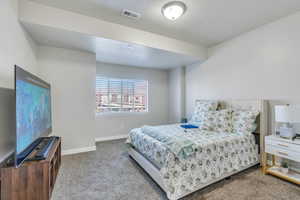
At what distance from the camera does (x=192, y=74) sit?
4195 millimetres

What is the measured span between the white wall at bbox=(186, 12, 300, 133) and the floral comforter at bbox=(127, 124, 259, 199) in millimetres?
981

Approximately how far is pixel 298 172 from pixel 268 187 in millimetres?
733

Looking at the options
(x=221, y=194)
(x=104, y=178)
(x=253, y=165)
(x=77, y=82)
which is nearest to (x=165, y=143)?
(x=221, y=194)

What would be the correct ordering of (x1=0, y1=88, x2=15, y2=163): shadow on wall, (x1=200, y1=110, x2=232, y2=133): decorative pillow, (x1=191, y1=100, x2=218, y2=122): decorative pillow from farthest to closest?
1. (x1=191, y1=100, x2=218, y2=122): decorative pillow
2. (x1=200, y1=110, x2=232, y2=133): decorative pillow
3. (x1=0, y1=88, x2=15, y2=163): shadow on wall

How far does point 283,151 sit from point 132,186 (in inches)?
90.4

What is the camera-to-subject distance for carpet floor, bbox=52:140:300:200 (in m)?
1.71

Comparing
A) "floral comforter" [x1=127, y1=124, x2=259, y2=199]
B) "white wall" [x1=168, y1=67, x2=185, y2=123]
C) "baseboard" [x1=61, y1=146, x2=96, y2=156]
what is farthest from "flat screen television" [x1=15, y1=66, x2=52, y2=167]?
"white wall" [x1=168, y1=67, x2=185, y2=123]

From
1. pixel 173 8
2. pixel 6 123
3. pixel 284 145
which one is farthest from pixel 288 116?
pixel 6 123

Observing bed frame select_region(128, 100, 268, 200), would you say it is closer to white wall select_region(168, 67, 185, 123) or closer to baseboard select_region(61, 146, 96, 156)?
baseboard select_region(61, 146, 96, 156)

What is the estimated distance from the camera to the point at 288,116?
1.97 metres

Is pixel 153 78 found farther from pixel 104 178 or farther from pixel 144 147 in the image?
pixel 104 178

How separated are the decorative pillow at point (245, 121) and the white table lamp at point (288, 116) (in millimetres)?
361

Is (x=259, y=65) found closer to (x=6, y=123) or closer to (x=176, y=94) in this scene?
(x=176, y=94)

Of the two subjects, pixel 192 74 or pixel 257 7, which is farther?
pixel 192 74
